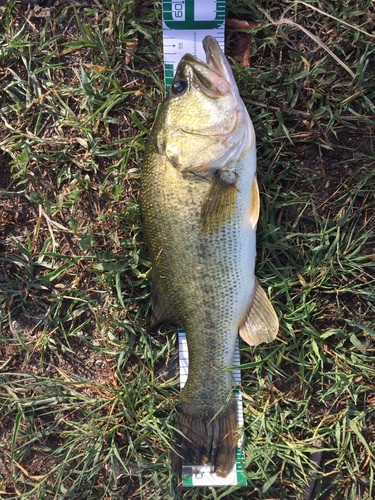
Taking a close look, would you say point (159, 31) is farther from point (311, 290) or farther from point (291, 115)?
point (311, 290)

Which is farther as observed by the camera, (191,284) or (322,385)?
(322,385)

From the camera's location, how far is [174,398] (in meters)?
2.74

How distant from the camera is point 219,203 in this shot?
7.44ft

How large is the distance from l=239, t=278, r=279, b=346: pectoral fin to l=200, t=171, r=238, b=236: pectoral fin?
0.61 metres

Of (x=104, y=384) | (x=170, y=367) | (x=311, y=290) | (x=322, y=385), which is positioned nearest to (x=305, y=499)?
(x=322, y=385)

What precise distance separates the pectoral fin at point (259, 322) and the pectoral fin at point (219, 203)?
1.99 ft

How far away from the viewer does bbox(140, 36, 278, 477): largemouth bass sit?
7.38 ft

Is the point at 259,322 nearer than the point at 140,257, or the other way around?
the point at 259,322

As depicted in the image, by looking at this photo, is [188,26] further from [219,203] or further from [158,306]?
[158,306]

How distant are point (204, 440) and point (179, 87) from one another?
97.3 inches

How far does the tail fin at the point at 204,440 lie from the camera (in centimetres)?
253

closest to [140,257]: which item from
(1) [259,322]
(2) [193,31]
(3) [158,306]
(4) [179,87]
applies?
(3) [158,306]

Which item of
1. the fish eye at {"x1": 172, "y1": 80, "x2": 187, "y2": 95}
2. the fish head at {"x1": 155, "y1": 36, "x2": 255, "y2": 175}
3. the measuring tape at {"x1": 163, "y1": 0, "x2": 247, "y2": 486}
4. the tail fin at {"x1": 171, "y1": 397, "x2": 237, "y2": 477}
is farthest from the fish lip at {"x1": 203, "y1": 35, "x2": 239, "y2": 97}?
the tail fin at {"x1": 171, "y1": 397, "x2": 237, "y2": 477}

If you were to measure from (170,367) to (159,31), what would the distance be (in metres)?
2.60
